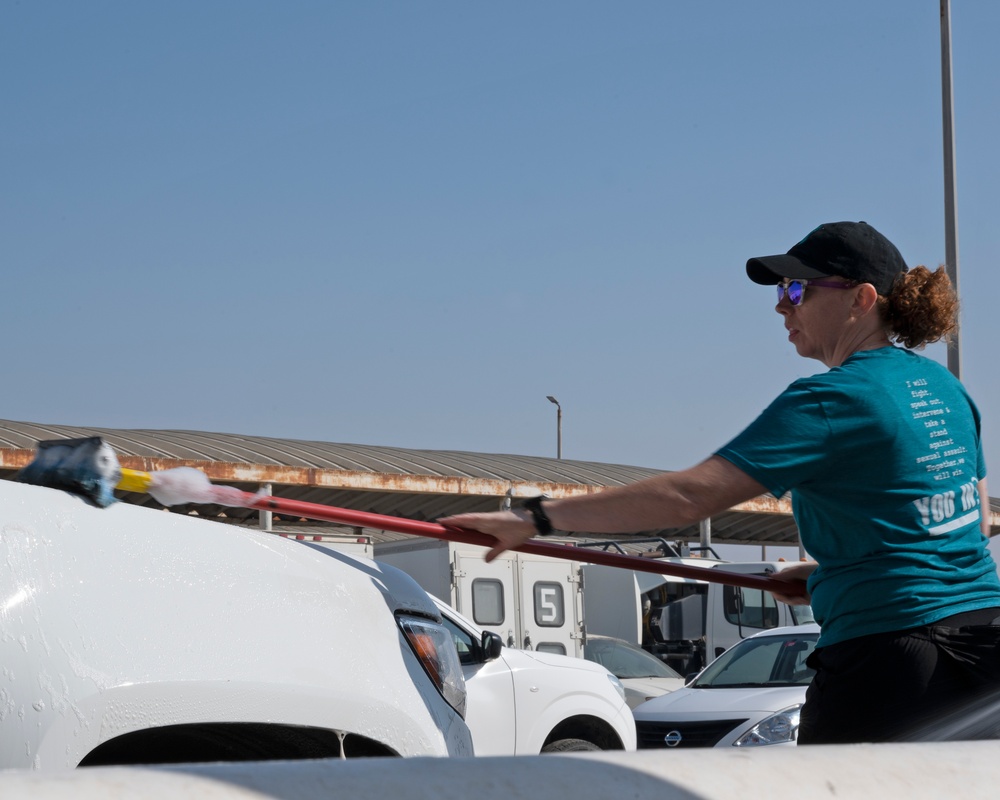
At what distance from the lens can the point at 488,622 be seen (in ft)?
55.0

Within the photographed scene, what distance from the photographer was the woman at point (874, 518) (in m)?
2.55

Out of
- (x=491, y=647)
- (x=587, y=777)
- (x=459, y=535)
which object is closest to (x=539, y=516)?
(x=459, y=535)

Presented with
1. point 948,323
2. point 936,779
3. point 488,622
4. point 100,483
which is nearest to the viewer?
point 936,779

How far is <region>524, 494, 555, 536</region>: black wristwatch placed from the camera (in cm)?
281

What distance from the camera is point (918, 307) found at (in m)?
2.93

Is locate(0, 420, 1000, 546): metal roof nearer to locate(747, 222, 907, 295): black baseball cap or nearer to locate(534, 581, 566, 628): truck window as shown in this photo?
locate(534, 581, 566, 628): truck window

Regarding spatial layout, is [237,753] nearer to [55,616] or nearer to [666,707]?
[55,616]

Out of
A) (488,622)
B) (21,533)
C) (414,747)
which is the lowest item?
(488,622)

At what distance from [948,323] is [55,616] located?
80.7 inches

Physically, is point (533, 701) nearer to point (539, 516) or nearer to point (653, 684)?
point (539, 516)

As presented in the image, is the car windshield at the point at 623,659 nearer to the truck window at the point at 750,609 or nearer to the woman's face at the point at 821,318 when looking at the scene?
the truck window at the point at 750,609

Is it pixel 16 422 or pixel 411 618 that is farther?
pixel 16 422

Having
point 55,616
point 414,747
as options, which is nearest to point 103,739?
point 55,616

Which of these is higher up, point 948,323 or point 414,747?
point 948,323
